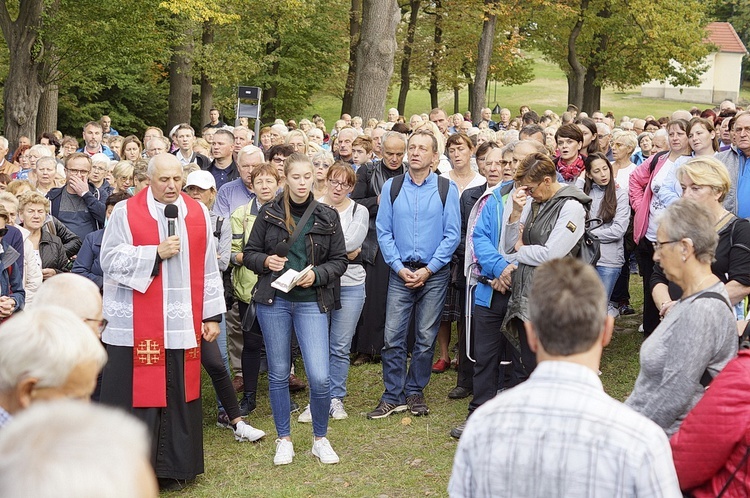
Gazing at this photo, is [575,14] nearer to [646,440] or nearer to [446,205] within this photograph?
[446,205]

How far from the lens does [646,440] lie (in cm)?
280

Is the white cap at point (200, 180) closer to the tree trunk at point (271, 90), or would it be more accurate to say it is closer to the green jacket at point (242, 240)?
the green jacket at point (242, 240)

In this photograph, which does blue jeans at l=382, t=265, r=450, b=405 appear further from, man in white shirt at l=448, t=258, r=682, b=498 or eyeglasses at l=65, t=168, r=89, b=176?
man in white shirt at l=448, t=258, r=682, b=498

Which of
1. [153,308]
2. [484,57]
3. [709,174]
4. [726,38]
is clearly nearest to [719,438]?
[709,174]

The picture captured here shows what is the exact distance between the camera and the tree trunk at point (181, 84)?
87.9 ft

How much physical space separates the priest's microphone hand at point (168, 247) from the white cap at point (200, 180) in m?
1.62

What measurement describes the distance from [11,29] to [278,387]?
16.7 meters

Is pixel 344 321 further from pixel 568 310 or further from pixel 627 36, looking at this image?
pixel 627 36

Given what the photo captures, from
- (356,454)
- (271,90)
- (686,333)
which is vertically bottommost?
(356,454)

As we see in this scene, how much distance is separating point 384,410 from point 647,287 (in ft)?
9.83

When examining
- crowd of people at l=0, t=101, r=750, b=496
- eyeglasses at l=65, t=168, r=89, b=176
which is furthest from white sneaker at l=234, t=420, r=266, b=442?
eyeglasses at l=65, t=168, r=89, b=176

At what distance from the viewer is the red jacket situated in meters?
3.57

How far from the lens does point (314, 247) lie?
23.1 feet

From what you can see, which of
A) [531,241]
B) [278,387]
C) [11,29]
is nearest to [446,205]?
[531,241]
